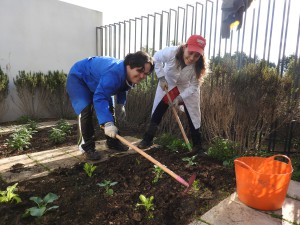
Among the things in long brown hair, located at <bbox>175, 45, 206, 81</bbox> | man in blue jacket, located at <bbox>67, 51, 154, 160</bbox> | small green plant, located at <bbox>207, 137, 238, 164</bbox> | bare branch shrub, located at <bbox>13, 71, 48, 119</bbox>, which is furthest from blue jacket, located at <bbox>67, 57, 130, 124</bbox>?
bare branch shrub, located at <bbox>13, 71, 48, 119</bbox>

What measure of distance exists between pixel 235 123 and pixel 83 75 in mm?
2097

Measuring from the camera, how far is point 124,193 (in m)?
2.26

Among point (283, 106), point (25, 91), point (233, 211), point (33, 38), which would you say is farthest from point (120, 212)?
point (33, 38)

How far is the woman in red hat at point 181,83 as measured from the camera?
3.29m

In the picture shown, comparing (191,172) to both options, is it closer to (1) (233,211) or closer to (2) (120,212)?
(1) (233,211)

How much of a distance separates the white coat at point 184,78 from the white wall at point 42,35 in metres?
4.37

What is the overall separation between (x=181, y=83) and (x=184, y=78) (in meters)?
0.13

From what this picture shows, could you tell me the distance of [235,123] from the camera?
3.21 meters

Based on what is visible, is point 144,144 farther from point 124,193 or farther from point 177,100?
point 124,193

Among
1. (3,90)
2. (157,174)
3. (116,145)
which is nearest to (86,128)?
(116,145)

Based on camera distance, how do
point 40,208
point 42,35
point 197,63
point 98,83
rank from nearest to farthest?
point 40,208
point 98,83
point 197,63
point 42,35

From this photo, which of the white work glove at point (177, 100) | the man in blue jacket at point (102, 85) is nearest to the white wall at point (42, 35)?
the man in blue jacket at point (102, 85)

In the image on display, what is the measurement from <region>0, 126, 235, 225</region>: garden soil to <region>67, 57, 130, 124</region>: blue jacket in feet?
2.23

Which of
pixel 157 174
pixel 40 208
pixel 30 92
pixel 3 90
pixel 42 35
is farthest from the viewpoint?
pixel 42 35
